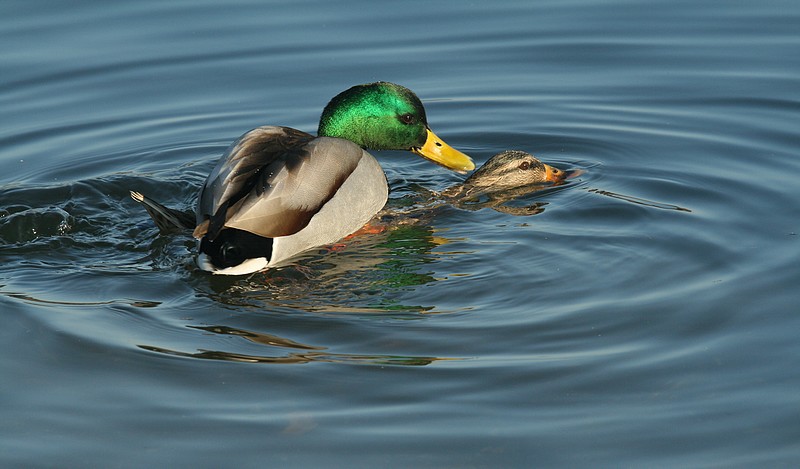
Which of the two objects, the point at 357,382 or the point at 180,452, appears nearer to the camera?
the point at 180,452

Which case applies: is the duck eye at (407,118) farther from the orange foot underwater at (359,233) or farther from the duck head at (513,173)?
the orange foot underwater at (359,233)

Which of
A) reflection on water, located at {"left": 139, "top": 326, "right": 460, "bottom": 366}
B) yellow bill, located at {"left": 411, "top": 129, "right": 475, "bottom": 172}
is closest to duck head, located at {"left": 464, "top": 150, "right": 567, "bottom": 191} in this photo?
yellow bill, located at {"left": 411, "top": 129, "right": 475, "bottom": 172}

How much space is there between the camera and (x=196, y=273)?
24.7 ft

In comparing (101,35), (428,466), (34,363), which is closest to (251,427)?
(428,466)

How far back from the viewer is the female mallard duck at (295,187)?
7.45 metres

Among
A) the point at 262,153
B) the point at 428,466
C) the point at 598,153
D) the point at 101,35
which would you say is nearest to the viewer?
the point at 428,466

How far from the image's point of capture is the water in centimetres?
543

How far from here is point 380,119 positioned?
933cm

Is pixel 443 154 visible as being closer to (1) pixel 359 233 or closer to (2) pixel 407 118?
(2) pixel 407 118

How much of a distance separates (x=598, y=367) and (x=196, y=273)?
2840mm

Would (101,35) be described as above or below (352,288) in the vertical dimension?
above

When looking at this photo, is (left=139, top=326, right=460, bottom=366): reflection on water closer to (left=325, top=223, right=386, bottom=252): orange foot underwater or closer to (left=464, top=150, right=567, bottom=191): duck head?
(left=325, top=223, right=386, bottom=252): orange foot underwater

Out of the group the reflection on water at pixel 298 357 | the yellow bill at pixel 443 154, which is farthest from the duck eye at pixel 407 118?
the reflection on water at pixel 298 357

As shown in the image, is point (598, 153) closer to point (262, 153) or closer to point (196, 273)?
point (262, 153)
